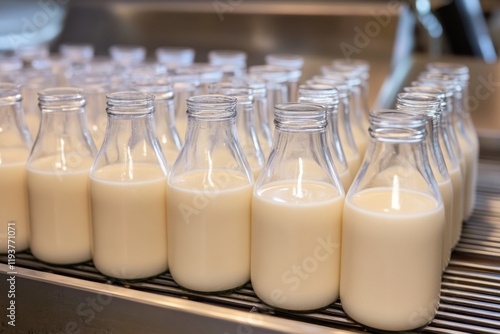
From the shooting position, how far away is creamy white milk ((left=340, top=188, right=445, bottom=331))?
851 millimetres

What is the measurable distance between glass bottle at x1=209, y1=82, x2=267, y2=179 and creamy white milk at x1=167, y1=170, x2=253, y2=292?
0.10m

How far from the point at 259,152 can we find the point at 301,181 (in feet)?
0.50

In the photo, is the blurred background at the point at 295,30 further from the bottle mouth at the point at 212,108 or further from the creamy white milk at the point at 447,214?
the bottle mouth at the point at 212,108

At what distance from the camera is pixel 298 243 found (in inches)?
35.6

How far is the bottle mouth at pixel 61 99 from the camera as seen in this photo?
1049 mm

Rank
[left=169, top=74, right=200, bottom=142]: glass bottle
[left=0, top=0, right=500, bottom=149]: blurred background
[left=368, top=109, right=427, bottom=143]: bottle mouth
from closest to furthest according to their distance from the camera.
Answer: [left=368, top=109, right=427, bottom=143]: bottle mouth, [left=169, top=74, right=200, bottom=142]: glass bottle, [left=0, top=0, right=500, bottom=149]: blurred background

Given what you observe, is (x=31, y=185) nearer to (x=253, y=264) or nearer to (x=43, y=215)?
(x=43, y=215)

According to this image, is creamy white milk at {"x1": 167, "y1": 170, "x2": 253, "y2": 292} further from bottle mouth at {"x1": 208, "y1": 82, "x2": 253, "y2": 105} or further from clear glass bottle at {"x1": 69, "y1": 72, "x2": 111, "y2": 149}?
clear glass bottle at {"x1": 69, "y1": 72, "x2": 111, "y2": 149}

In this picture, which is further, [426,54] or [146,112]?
[426,54]

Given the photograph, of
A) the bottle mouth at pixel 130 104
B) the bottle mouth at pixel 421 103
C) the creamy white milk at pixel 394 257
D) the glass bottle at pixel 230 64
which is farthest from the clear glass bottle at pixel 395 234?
the glass bottle at pixel 230 64

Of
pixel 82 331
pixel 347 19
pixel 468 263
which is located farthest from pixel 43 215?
pixel 347 19

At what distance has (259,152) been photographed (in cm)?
108

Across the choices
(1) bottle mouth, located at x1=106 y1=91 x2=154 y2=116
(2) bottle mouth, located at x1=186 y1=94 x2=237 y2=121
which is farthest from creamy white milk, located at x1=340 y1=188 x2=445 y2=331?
(1) bottle mouth, located at x1=106 y1=91 x2=154 y2=116

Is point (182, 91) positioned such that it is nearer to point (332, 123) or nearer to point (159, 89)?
point (159, 89)
